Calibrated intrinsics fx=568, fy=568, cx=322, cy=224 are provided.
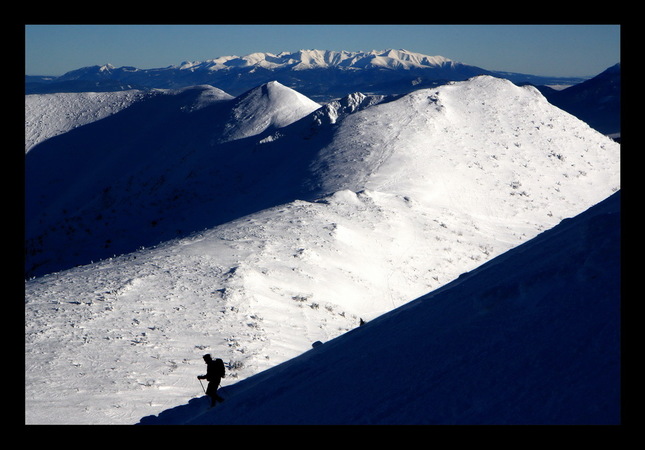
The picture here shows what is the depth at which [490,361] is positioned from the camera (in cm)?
696

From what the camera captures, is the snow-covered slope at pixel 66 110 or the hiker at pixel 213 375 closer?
the hiker at pixel 213 375

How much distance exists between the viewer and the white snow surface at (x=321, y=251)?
12.5 meters

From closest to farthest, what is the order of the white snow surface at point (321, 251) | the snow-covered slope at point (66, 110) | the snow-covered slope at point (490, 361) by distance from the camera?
the snow-covered slope at point (490, 361), the white snow surface at point (321, 251), the snow-covered slope at point (66, 110)

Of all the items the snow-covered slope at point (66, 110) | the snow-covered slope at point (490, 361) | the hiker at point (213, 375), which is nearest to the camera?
the snow-covered slope at point (490, 361)

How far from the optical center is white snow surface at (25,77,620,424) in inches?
494

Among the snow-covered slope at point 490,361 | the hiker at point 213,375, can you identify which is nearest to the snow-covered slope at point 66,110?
the hiker at point 213,375

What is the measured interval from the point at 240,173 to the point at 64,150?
26365 millimetres

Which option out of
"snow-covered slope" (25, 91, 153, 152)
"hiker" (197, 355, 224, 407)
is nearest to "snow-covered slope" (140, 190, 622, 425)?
"hiker" (197, 355, 224, 407)

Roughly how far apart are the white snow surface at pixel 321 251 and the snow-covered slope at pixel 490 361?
58cm

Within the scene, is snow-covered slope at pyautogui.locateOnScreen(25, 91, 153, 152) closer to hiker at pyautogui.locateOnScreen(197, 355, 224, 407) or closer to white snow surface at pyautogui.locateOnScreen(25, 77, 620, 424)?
white snow surface at pyautogui.locateOnScreen(25, 77, 620, 424)

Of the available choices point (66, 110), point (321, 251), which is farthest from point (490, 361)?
point (66, 110)

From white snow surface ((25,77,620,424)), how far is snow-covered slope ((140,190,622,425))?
Result: 1.90 feet

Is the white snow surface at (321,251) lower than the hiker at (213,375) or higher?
higher

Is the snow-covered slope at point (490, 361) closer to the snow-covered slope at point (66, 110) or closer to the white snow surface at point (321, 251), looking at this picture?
the white snow surface at point (321, 251)
